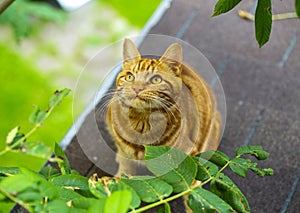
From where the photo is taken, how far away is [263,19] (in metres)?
0.96

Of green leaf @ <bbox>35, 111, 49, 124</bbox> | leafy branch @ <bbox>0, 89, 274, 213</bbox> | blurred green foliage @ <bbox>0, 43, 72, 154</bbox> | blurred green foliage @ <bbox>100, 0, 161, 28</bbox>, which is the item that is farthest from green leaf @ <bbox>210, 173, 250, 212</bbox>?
blurred green foliage @ <bbox>100, 0, 161, 28</bbox>

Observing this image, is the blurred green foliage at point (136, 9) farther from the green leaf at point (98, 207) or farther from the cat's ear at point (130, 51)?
the green leaf at point (98, 207)

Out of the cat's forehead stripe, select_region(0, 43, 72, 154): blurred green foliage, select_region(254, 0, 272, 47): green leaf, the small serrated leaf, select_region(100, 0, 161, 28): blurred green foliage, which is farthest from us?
select_region(100, 0, 161, 28): blurred green foliage

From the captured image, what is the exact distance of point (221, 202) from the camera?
0.89 m

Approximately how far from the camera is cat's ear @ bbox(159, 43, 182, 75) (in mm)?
1261

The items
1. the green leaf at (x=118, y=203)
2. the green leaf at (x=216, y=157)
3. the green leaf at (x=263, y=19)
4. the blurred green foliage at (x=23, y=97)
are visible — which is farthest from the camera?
the blurred green foliage at (x=23, y=97)

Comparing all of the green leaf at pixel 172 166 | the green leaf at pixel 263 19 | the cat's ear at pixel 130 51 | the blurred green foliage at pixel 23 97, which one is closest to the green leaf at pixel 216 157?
the green leaf at pixel 172 166

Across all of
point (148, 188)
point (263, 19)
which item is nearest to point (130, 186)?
point (148, 188)

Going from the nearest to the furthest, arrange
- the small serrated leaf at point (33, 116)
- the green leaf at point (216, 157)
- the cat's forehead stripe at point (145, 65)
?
the small serrated leaf at point (33, 116)
the green leaf at point (216, 157)
the cat's forehead stripe at point (145, 65)

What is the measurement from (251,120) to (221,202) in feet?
3.51

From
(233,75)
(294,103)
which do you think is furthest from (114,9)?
(294,103)

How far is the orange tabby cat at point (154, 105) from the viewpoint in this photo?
1256 millimetres

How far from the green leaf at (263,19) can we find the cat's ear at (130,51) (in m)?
0.39

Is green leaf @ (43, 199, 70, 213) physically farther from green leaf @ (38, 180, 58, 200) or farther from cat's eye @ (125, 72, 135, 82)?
cat's eye @ (125, 72, 135, 82)
